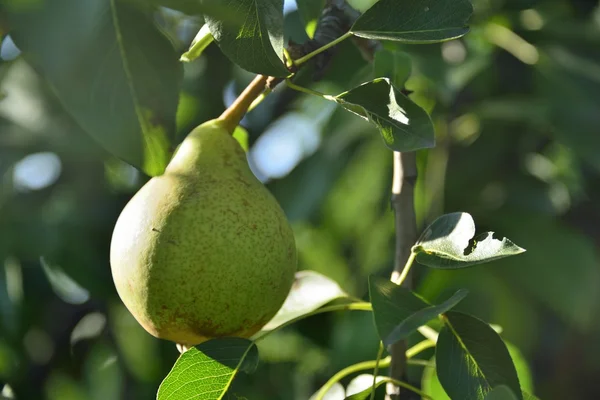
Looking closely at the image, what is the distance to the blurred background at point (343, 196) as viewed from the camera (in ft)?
5.43

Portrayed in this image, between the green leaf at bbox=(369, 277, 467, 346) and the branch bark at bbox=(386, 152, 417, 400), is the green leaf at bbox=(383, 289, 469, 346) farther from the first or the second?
the branch bark at bbox=(386, 152, 417, 400)

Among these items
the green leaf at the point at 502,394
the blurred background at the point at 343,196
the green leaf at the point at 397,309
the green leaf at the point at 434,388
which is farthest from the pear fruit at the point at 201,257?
the blurred background at the point at 343,196

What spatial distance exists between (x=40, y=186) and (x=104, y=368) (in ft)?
1.27

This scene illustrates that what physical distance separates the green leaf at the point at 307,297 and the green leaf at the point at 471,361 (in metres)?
0.24

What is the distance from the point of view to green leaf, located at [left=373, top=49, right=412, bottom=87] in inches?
39.2

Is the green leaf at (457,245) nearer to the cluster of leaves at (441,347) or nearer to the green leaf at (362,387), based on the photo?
the cluster of leaves at (441,347)

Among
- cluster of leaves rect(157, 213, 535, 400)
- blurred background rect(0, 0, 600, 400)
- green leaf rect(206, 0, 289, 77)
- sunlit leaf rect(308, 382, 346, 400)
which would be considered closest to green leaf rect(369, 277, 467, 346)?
cluster of leaves rect(157, 213, 535, 400)

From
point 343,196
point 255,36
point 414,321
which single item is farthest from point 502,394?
point 343,196

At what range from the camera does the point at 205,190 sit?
89 cm

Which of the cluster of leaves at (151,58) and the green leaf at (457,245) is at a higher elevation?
the cluster of leaves at (151,58)

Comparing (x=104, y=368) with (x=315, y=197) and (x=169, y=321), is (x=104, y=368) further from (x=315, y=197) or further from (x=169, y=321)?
(x=169, y=321)

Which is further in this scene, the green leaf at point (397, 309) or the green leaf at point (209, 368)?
the green leaf at point (209, 368)

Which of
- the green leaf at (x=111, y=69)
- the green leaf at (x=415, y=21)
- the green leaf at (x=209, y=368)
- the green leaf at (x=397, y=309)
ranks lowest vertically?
the green leaf at (x=209, y=368)

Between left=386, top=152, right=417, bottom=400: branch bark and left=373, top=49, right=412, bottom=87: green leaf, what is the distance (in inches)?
3.7
